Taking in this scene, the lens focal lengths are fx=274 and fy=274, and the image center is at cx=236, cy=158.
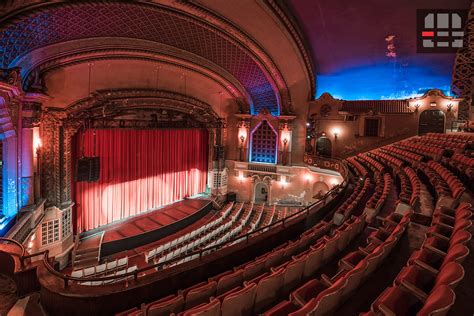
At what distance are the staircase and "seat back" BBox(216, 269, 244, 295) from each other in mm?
6622

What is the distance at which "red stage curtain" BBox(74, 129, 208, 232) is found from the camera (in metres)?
9.93

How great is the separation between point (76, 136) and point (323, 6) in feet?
32.1

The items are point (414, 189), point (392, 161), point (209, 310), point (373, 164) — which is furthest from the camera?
point (373, 164)

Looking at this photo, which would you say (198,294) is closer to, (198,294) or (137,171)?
(198,294)

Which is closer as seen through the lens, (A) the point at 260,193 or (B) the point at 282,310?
(B) the point at 282,310

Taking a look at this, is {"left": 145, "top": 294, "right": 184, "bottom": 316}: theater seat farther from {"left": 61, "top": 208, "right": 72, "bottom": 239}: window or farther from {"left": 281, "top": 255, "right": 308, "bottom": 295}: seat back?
{"left": 61, "top": 208, "right": 72, "bottom": 239}: window

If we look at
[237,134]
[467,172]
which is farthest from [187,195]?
[467,172]

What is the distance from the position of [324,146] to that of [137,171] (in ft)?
30.4

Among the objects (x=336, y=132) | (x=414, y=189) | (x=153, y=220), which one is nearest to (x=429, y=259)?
(x=414, y=189)

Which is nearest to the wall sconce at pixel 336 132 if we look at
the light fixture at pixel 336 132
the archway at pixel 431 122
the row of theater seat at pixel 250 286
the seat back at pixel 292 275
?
the light fixture at pixel 336 132

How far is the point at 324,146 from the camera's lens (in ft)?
46.9

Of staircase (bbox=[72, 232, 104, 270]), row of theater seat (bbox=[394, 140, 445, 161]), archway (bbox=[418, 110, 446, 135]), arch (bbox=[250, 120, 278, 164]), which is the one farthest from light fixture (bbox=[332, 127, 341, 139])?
staircase (bbox=[72, 232, 104, 270])

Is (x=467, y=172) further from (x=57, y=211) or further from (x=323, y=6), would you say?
(x=57, y=211)

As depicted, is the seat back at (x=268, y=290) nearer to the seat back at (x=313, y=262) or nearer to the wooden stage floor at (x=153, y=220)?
the seat back at (x=313, y=262)
